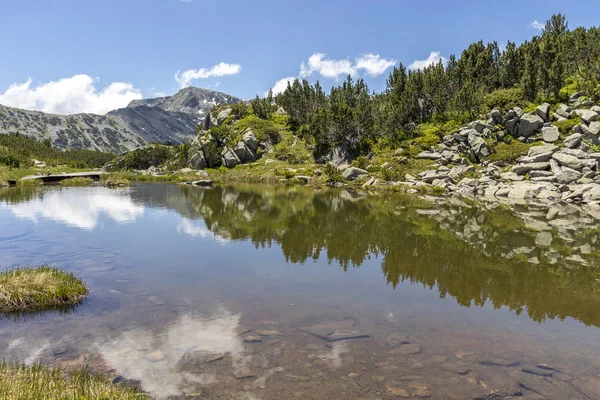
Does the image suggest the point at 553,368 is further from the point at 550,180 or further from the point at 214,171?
the point at 214,171

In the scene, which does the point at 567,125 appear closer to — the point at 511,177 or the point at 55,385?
the point at 511,177

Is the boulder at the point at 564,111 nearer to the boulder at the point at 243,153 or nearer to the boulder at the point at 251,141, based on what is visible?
the boulder at the point at 251,141

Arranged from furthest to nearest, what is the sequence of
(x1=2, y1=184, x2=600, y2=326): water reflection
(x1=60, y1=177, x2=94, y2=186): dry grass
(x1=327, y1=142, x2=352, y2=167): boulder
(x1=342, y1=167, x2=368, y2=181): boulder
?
(x1=327, y1=142, x2=352, y2=167): boulder < (x1=342, y1=167, x2=368, y2=181): boulder < (x1=60, y1=177, x2=94, y2=186): dry grass < (x1=2, y1=184, x2=600, y2=326): water reflection

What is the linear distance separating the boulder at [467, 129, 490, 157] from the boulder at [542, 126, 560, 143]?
11957mm

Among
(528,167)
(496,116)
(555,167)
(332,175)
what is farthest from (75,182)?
(496,116)

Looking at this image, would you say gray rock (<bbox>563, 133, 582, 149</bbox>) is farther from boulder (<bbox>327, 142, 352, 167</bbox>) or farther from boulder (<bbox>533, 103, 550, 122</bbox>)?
boulder (<bbox>327, 142, 352, 167</bbox>)

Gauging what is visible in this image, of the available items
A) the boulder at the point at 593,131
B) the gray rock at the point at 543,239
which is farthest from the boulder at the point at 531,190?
the gray rock at the point at 543,239

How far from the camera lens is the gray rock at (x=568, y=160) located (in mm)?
66750

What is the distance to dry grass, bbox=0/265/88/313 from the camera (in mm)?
14242

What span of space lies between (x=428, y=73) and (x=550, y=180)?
67868 mm

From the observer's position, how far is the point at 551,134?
8144cm

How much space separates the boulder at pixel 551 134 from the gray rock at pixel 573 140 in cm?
519

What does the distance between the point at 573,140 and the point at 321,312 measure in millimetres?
83220

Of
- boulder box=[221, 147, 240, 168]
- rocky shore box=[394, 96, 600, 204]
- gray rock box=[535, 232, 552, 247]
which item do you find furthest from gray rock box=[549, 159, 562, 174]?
boulder box=[221, 147, 240, 168]
